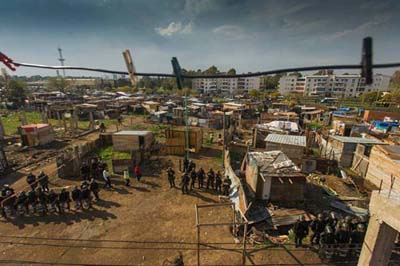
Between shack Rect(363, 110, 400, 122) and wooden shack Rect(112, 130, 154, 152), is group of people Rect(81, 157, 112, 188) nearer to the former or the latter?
wooden shack Rect(112, 130, 154, 152)

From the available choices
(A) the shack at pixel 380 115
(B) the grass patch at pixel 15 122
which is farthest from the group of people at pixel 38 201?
(A) the shack at pixel 380 115

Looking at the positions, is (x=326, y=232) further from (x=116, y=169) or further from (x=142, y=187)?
(x=116, y=169)

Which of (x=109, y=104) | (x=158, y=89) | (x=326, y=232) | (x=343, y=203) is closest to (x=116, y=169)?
(x=326, y=232)

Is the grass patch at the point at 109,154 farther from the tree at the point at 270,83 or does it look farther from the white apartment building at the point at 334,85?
the tree at the point at 270,83

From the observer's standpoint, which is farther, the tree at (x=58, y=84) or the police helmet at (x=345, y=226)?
the tree at (x=58, y=84)

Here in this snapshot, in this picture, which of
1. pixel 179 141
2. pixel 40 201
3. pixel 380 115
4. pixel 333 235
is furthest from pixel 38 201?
pixel 380 115

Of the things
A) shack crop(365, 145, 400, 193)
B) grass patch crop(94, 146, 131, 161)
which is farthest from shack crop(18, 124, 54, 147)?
shack crop(365, 145, 400, 193)

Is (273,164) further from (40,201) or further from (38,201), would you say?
(38,201)
